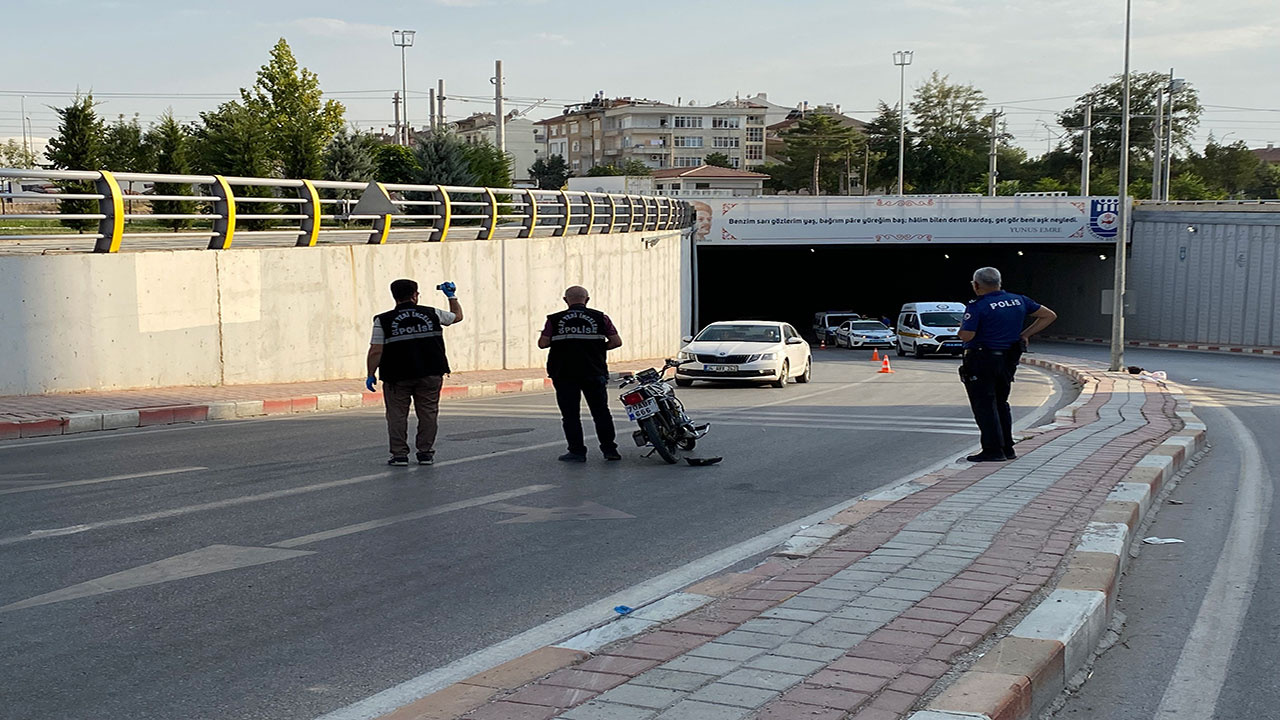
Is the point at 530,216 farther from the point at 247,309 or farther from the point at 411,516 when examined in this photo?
the point at 411,516

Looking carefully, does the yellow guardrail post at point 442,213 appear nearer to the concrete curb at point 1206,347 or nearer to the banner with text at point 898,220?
the banner with text at point 898,220

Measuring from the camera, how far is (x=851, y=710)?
4.19m

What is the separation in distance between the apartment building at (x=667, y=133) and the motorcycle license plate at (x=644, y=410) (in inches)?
5106

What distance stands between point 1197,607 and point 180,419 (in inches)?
450

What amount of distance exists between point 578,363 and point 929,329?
31833 mm

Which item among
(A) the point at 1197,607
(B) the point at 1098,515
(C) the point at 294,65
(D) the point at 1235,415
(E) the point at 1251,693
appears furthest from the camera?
(C) the point at 294,65

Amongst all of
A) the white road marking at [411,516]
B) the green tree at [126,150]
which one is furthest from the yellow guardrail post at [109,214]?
the green tree at [126,150]

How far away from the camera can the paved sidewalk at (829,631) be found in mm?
4301

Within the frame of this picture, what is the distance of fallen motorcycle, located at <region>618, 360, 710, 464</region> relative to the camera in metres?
11.4

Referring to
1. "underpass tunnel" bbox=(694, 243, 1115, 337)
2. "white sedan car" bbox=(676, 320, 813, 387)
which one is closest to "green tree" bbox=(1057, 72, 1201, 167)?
"underpass tunnel" bbox=(694, 243, 1115, 337)

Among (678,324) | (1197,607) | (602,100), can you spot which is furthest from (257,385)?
(602,100)

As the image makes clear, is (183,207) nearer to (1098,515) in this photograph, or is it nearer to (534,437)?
(534,437)

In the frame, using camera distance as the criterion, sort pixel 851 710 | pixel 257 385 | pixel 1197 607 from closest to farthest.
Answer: pixel 851 710, pixel 1197 607, pixel 257 385

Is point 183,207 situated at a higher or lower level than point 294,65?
lower
